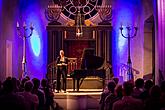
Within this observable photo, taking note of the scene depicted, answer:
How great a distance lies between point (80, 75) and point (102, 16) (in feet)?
15.1

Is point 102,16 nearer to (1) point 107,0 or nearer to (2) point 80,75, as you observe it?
(1) point 107,0

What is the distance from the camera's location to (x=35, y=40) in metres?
17.6

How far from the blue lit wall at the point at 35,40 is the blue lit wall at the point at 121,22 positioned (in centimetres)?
298

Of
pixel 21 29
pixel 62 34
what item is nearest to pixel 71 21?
pixel 62 34

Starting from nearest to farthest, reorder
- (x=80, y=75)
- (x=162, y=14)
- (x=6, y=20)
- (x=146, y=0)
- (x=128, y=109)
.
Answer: (x=128, y=109)
(x=162, y=14)
(x=80, y=75)
(x=6, y=20)
(x=146, y=0)

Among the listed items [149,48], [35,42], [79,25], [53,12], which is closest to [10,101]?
[149,48]

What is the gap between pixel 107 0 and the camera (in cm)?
1784

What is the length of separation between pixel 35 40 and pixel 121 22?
374cm

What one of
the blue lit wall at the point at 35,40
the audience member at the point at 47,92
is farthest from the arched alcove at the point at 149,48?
the audience member at the point at 47,92

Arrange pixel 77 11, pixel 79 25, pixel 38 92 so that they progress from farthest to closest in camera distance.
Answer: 1. pixel 77 11
2. pixel 79 25
3. pixel 38 92

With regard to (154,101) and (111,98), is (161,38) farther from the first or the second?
(154,101)

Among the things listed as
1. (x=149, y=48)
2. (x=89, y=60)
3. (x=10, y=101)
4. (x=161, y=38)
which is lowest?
(x=10, y=101)

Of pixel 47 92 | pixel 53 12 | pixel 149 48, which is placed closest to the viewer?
pixel 47 92

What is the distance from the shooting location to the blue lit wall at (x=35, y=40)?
17.6 metres
